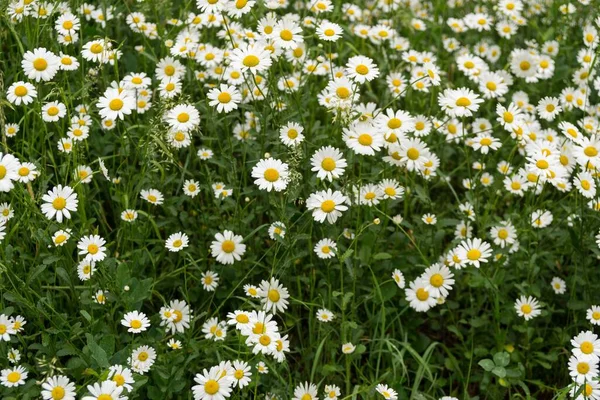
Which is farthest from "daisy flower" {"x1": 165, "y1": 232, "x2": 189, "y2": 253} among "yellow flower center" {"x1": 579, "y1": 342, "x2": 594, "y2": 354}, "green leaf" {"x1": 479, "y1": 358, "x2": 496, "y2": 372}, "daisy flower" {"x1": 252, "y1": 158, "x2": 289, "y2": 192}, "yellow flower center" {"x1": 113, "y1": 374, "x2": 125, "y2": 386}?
"yellow flower center" {"x1": 579, "y1": 342, "x2": 594, "y2": 354}

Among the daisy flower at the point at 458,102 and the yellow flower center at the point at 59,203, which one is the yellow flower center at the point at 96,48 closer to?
the yellow flower center at the point at 59,203

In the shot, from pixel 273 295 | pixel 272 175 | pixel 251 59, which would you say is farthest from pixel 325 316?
pixel 251 59

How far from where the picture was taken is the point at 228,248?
316 cm

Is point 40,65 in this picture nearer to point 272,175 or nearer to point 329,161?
point 272,175

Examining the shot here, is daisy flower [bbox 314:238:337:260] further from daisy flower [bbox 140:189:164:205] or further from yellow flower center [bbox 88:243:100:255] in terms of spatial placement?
yellow flower center [bbox 88:243:100:255]

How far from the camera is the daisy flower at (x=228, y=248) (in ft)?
10.3

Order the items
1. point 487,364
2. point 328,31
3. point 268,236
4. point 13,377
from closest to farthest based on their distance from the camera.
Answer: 1. point 13,377
2. point 487,364
3. point 328,31
4. point 268,236

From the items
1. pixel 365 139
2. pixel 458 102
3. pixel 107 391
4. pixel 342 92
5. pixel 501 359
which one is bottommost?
pixel 107 391

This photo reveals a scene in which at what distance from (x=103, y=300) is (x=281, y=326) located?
754mm

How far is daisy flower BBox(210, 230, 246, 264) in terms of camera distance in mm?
3145

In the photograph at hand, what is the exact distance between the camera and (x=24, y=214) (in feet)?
9.68

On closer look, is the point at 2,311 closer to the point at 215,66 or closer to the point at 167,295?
the point at 167,295

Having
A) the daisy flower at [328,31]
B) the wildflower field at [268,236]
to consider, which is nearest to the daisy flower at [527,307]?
the wildflower field at [268,236]

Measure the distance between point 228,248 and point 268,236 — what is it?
13.7 inches
